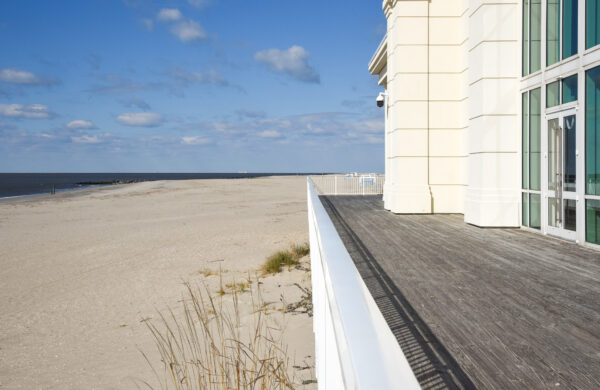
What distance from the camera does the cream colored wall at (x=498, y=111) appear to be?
8789 millimetres

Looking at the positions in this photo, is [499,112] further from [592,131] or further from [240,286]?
[240,286]

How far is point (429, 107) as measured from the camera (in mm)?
11586

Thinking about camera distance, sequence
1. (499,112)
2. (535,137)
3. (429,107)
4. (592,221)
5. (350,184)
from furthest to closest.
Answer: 1. (350,184)
2. (429,107)
3. (499,112)
4. (535,137)
5. (592,221)

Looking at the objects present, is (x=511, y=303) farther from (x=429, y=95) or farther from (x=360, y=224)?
(x=429, y=95)

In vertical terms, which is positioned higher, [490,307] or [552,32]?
[552,32]

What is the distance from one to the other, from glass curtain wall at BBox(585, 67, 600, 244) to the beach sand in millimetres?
4660

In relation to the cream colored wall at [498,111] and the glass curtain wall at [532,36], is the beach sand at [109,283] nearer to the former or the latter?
the cream colored wall at [498,111]

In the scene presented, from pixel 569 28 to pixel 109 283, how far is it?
411 inches

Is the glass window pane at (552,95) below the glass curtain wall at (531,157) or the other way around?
the other way around

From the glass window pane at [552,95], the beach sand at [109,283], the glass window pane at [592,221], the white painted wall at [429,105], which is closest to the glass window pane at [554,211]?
the glass window pane at [592,221]

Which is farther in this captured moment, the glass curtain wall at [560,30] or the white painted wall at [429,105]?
the white painted wall at [429,105]

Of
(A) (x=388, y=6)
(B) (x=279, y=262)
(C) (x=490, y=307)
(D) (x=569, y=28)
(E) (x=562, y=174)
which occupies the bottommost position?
(B) (x=279, y=262)

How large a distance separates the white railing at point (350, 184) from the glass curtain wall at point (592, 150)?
1400cm

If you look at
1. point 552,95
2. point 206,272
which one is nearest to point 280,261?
point 206,272
